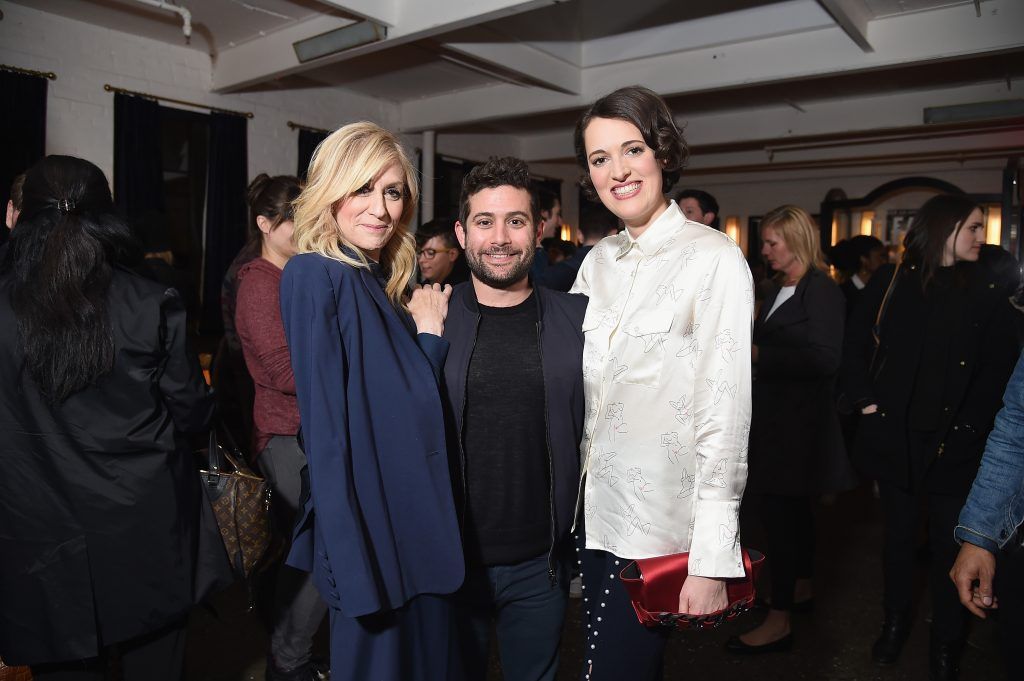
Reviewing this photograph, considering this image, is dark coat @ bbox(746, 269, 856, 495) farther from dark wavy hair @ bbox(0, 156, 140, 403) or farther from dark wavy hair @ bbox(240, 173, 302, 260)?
dark wavy hair @ bbox(0, 156, 140, 403)

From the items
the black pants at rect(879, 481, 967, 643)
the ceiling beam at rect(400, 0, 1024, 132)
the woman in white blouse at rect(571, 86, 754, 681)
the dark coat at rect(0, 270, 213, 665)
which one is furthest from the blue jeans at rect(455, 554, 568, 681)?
the ceiling beam at rect(400, 0, 1024, 132)

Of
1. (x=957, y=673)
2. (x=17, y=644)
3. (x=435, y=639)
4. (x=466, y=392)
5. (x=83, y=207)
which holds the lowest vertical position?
(x=957, y=673)

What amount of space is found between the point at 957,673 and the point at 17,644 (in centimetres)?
297

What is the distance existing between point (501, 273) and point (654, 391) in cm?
49

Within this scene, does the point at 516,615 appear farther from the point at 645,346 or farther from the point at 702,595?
the point at 645,346

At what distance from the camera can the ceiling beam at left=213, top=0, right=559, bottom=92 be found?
4594mm

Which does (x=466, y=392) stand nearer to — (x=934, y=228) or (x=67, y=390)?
(x=67, y=390)

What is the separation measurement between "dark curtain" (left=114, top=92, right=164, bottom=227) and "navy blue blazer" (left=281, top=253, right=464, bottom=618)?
17.3 feet

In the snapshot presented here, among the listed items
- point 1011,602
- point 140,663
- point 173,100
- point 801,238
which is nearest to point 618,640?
point 1011,602

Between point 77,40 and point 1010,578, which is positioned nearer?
point 1010,578

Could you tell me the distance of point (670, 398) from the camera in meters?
1.49

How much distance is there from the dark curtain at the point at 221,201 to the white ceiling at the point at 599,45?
1.33ft

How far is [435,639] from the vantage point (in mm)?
1580

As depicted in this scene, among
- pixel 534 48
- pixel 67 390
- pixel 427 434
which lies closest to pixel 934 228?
pixel 427 434
